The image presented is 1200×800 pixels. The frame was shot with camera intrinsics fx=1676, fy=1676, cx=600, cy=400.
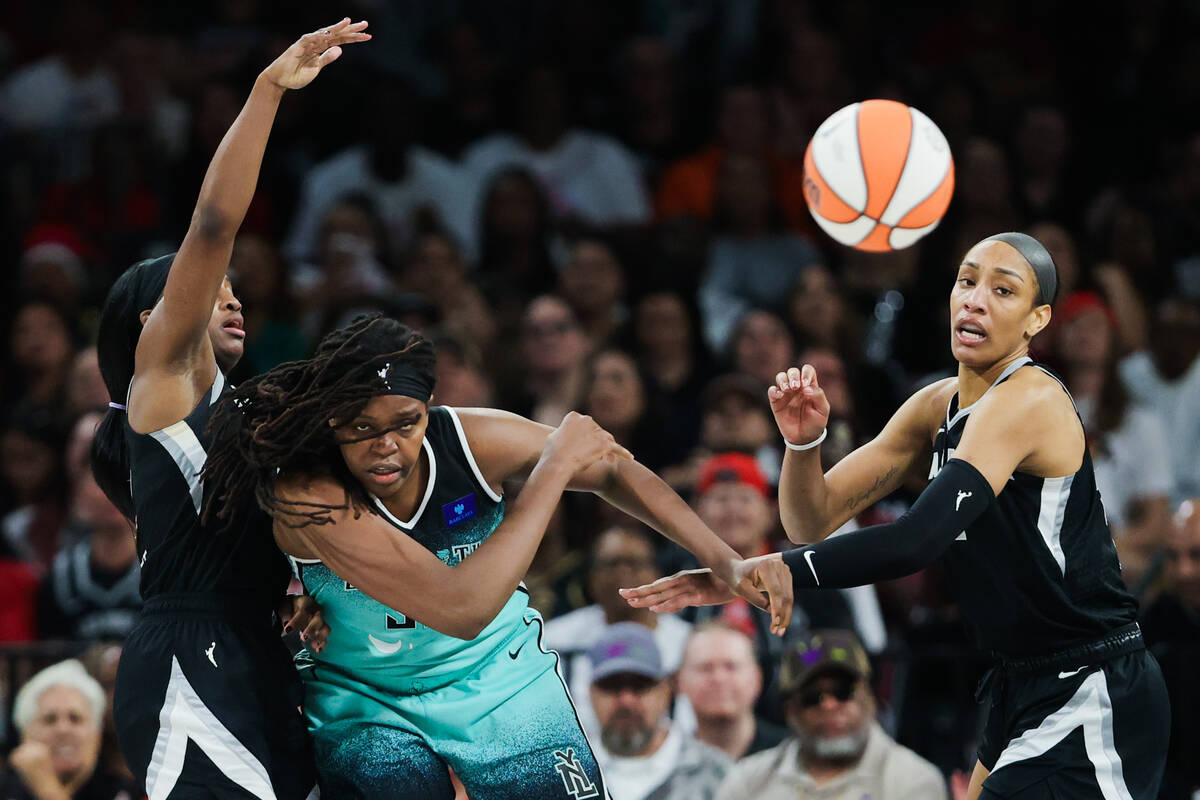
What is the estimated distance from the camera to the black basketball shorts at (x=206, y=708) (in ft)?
14.5

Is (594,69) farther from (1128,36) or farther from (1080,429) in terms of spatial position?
(1080,429)

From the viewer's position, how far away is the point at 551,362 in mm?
9148

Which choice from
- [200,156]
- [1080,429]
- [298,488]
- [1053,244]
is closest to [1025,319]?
[1080,429]

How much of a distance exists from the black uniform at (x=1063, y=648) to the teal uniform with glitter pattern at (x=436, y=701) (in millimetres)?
1194

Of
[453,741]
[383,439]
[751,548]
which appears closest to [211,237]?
[383,439]

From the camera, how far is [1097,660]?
464cm

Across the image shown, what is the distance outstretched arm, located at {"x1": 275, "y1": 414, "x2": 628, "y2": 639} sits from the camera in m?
4.43

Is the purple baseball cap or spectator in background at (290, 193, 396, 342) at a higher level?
spectator in background at (290, 193, 396, 342)

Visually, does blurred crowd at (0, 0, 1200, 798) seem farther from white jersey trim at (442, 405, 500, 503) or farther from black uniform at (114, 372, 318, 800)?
black uniform at (114, 372, 318, 800)

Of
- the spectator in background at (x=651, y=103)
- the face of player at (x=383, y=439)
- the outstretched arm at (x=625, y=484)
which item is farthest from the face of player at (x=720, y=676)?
the spectator in background at (x=651, y=103)

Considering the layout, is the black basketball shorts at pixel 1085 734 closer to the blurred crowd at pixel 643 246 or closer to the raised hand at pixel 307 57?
the blurred crowd at pixel 643 246

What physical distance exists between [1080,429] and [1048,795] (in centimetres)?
101

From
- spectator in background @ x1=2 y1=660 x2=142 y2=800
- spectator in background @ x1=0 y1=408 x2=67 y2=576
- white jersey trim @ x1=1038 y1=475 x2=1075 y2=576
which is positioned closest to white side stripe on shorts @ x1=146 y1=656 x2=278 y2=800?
white jersey trim @ x1=1038 y1=475 x2=1075 y2=576

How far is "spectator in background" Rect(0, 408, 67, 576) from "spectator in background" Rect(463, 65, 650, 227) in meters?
3.32
